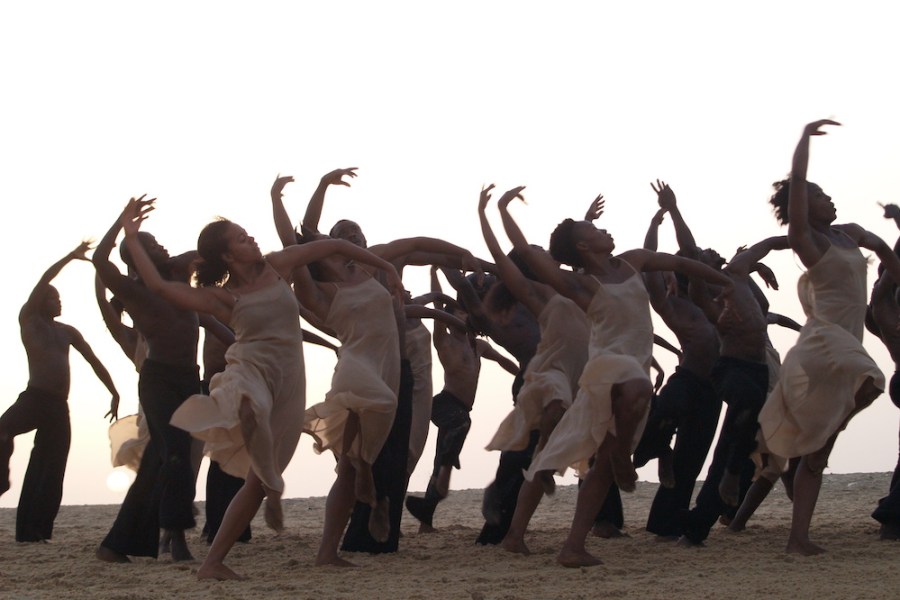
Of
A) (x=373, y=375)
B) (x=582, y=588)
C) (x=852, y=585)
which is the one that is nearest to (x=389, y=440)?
(x=373, y=375)

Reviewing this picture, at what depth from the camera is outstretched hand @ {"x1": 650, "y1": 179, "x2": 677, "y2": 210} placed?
9898 mm

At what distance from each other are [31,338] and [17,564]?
254 cm

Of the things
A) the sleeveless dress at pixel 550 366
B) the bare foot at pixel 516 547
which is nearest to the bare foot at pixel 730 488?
the sleeveless dress at pixel 550 366

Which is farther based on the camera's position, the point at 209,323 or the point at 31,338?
the point at 31,338

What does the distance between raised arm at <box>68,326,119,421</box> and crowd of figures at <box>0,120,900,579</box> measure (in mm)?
533

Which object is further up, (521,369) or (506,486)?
(521,369)

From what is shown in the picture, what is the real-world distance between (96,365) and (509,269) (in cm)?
443

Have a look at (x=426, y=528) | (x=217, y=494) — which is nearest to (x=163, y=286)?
(x=217, y=494)

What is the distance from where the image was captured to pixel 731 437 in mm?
9820

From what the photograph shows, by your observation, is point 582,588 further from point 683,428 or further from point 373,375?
point 683,428

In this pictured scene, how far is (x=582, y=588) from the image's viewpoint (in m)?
7.43

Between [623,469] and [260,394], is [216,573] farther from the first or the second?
[623,469]

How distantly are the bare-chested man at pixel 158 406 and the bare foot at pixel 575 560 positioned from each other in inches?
105

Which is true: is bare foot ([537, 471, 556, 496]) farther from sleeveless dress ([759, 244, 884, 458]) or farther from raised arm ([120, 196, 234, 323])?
raised arm ([120, 196, 234, 323])
